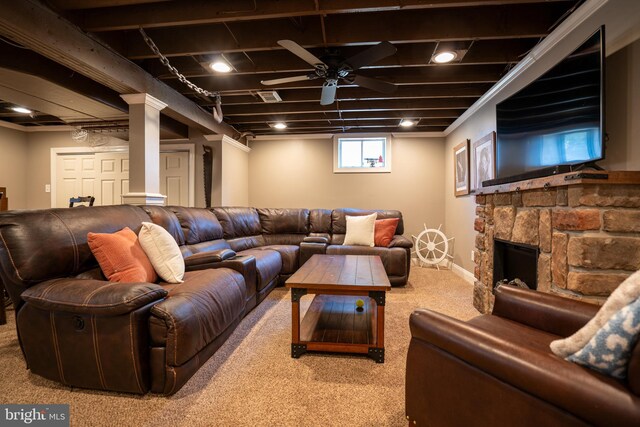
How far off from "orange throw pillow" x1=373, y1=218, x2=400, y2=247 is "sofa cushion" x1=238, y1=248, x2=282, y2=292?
1.39 metres

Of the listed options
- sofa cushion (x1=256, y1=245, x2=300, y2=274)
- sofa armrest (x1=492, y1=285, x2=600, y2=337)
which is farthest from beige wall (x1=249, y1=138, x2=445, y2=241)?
sofa armrest (x1=492, y1=285, x2=600, y2=337)

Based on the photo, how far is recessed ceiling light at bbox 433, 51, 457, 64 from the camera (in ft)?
8.89

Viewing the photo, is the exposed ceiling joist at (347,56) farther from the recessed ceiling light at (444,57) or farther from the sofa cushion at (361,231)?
the sofa cushion at (361,231)

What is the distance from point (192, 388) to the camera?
5.24ft

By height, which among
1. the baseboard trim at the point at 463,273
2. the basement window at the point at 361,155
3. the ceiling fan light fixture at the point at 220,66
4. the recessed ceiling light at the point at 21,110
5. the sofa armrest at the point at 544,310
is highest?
the ceiling fan light fixture at the point at 220,66

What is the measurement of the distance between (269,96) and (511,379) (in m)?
3.73

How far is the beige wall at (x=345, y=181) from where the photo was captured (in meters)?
5.35

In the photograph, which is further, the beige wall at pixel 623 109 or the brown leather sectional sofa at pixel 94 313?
the beige wall at pixel 623 109

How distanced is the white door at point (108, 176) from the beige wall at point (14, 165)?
26.5 inches

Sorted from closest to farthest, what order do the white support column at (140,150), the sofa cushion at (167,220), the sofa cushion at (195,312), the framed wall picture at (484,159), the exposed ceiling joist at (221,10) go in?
the sofa cushion at (195,312), the exposed ceiling joist at (221,10), the sofa cushion at (167,220), the white support column at (140,150), the framed wall picture at (484,159)

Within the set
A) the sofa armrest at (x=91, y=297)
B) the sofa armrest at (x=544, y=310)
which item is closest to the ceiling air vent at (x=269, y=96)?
the sofa armrest at (x=91, y=297)

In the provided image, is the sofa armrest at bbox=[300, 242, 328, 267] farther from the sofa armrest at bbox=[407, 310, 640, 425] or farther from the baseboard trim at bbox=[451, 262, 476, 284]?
the sofa armrest at bbox=[407, 310, 640, 425]

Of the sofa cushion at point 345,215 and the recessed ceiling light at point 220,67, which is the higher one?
the recessed ceiling light at point 220,67

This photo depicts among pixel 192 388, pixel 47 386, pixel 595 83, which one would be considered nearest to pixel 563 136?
pixel 595 83
